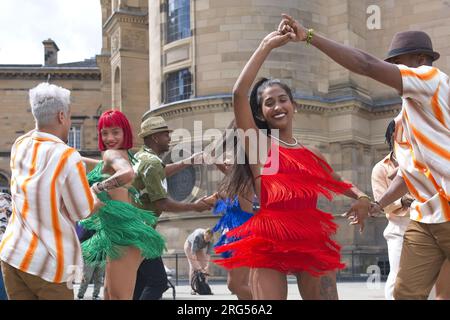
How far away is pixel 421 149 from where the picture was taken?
4.63 meters

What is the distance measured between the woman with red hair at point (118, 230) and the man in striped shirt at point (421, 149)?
2.17 metres

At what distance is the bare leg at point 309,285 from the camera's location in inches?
201

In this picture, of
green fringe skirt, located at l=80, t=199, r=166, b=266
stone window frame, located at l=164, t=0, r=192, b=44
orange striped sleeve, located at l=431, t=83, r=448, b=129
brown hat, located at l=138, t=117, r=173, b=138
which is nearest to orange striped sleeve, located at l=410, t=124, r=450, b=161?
orange striped sleeve, located at l=431, t=83, r=448, b=129

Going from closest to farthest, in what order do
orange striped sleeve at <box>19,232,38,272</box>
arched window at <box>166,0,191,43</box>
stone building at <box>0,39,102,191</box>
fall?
1. orange striped sleeve at <box>19,232,38,272</box>
2. arched window at <box>166,0,191,43</box>
3. stone building at <box>0,39,102,191</box>

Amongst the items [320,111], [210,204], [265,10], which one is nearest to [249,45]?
[265,10]

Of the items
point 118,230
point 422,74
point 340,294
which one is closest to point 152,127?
point 118,230

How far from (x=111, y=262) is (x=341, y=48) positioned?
110 inches

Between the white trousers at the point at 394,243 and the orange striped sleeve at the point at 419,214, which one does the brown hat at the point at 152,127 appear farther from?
the orange striped sleeve at the point at 419,214

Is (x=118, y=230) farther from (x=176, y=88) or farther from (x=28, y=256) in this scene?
(x=176, y=88)

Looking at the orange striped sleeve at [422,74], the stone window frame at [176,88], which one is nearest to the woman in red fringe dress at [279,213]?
the orange striped sleeve at [422,74]

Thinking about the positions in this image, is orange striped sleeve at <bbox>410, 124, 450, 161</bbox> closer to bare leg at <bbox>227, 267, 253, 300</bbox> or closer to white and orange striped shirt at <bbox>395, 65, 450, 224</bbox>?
white and orange striped shirt at <bbox>395, 65, 450, 224</bbox>

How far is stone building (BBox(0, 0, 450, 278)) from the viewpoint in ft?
75.4

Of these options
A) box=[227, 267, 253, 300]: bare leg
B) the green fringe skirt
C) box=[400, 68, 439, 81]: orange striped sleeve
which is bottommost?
box=[227, 267, 253, 300]: bare leg

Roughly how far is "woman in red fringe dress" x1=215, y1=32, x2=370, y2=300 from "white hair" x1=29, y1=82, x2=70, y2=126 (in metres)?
1.17
